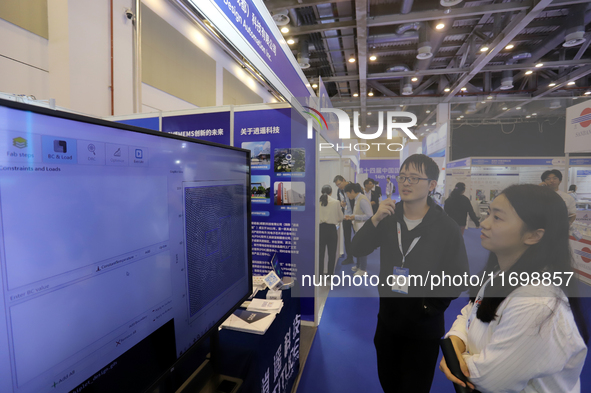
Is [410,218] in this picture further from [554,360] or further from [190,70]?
[190,70]

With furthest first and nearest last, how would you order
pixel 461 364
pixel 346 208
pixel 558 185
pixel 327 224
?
1. pixel 327 224
2. pixel 346 208
3. pixel 558 185
4. pixel 461 364

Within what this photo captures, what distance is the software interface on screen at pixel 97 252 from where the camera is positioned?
458mm

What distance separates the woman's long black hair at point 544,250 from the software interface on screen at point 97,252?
1.17 m

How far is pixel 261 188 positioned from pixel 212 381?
5.77 feet

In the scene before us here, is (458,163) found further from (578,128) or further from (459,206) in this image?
(578,128)

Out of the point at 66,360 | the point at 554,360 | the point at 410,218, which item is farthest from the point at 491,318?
the point at 66,360

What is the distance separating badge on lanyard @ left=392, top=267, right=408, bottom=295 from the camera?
1482mm

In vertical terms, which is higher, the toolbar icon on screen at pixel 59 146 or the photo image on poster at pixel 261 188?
the toolbar icon on screen at pixel 59 146

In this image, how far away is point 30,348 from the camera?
476 millimetres

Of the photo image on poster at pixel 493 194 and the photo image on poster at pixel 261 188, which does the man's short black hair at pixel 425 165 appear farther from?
the photo image on poster at pixel 261 188

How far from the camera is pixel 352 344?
7.38ft

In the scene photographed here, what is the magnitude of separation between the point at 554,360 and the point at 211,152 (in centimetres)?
139

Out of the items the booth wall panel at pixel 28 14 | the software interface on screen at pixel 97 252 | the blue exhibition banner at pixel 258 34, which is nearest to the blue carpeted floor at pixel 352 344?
the software interface on screen at pixel 97 252

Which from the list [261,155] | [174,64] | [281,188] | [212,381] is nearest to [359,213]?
[281,188]
